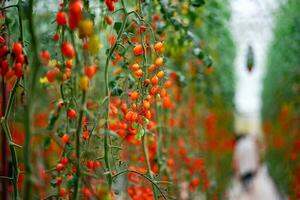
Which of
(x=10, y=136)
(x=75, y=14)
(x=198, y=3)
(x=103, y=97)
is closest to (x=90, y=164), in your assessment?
(x=10, y=136)

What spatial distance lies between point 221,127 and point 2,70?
4835mm

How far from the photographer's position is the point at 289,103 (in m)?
3.84

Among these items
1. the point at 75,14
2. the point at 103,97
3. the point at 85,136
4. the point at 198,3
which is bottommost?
the point at 103,97

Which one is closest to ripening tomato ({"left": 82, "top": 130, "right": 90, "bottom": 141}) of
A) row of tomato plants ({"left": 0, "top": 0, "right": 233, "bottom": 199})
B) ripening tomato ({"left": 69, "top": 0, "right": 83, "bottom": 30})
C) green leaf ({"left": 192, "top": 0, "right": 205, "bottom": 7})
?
row of tomato plants ({"left": 0, "top": 0, "right": 233, "bottom": 199})

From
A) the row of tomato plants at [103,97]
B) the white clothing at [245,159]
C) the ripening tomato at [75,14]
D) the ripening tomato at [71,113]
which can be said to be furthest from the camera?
the white clothing at [245,159]

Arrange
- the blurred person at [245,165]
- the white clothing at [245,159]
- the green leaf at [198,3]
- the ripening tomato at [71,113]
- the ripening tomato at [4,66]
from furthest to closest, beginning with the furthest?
the white clothing at [245,159] < the blurred person at [245,165] < the green leaf at [198,3] < the ripening tomato at [71,113] < the ripening tomato at [4,66]

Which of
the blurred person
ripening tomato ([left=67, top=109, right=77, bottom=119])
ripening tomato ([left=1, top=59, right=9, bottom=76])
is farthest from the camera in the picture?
the blurred person

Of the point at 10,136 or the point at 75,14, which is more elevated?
the point at 75,14

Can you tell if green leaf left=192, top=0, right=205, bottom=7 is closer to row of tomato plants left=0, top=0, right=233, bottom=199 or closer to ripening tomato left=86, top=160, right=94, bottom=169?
row of tomato plants left=0, top=0, right=233, bottom=199

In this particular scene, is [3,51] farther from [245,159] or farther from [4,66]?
[245,159]

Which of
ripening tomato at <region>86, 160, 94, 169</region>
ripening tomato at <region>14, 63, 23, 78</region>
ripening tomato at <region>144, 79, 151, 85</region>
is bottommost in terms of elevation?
ripening tomato at <region>86, 160, 94, 169</region>

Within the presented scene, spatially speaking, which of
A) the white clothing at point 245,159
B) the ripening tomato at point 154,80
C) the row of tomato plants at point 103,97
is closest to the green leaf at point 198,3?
the row of tomato plants at point 103,97

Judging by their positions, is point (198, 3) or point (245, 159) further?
point (245, 159)

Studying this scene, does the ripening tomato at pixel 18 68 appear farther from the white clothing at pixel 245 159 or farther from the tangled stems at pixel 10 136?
the white clothing at pixel 245 159
